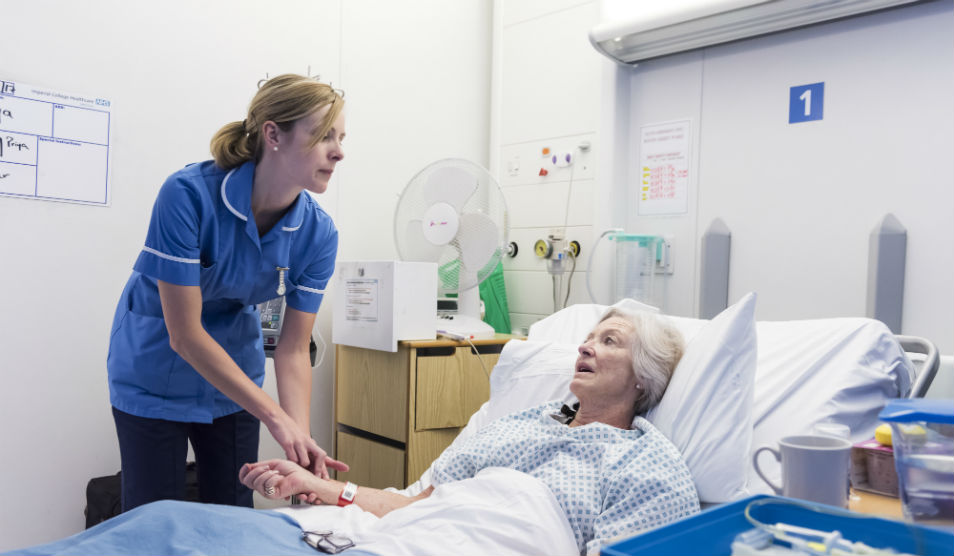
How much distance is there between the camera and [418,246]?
263 cm

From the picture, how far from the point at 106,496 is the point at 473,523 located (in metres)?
1.55

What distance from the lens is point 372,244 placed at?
10.0ft

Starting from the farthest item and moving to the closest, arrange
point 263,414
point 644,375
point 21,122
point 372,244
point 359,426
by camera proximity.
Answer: point 372,244 < point 359,426 < point 21,122 < point 644,375 < point 263,414

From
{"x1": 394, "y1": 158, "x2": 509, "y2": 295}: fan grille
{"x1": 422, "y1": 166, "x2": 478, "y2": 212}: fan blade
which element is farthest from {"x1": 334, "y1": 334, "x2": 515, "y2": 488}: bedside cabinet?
{"x1": 422, "y1": 166, "x2": 478, "y2": 212}: fan blade

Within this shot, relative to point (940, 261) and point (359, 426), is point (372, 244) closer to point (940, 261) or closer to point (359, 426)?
point (359, 426)

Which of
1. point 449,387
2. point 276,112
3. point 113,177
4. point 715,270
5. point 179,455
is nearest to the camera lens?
point 276,112

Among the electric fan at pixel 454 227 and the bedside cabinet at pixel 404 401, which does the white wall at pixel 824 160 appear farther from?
the bedside cabinet at pixel 404 401

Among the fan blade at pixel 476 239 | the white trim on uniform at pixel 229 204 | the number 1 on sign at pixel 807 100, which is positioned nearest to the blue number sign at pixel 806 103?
the number 1 on sign at pixel 807 100

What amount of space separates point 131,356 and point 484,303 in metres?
1.74

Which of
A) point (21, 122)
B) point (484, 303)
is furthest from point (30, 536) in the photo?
point (484, 303)

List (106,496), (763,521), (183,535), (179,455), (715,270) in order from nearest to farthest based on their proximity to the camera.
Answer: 1. (763,521)
2. (183,535)
3. (179,455)
4. (106,496)
5. (715,270)

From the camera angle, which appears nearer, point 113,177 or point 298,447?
point 298,447

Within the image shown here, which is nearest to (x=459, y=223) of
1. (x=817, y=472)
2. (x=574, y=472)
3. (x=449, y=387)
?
(x=449, y=387)

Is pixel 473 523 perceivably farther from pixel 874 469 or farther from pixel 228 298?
pixel 228 298
